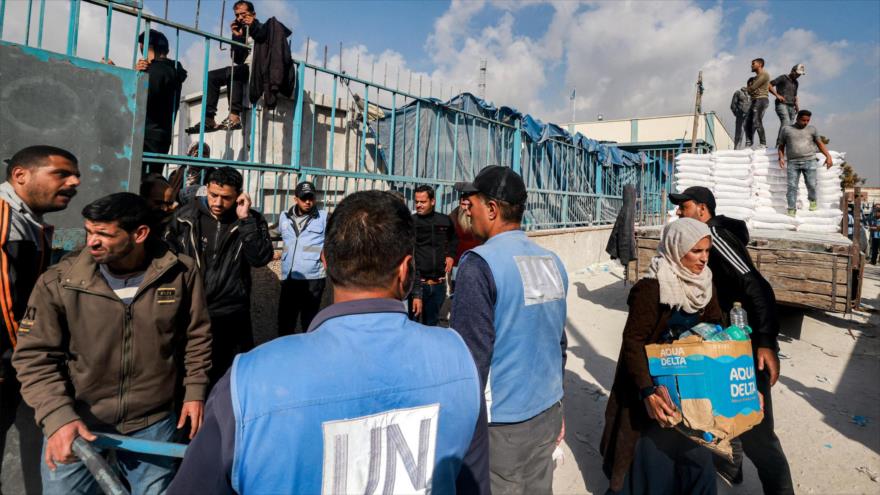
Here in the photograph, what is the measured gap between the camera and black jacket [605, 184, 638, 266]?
297 inches

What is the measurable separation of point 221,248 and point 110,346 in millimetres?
1162

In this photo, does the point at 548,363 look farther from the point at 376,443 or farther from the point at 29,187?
the point at 29,187

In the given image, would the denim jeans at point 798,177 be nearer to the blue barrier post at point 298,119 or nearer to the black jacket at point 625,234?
the black jacket at point 625,234

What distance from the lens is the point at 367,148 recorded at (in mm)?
6508

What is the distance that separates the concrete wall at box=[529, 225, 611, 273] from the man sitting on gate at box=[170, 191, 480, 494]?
25.4ft

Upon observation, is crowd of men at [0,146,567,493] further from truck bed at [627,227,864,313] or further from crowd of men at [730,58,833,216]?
crowd of men at [730,58,833,216]

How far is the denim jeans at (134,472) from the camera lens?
1.71 m

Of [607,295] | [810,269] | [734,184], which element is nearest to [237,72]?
[810,269]

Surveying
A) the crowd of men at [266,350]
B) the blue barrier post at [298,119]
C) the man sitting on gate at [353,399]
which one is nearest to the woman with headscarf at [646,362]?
the crowd of men at [266,350]

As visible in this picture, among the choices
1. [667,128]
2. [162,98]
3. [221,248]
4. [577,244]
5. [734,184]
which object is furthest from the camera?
[667,128]

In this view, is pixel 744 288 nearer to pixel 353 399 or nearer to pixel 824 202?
pixel 353 399

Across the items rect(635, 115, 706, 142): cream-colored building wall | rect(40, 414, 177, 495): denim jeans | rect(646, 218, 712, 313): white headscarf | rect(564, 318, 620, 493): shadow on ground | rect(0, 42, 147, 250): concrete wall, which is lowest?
rect(564, 318, 620, 493): shadow on ground

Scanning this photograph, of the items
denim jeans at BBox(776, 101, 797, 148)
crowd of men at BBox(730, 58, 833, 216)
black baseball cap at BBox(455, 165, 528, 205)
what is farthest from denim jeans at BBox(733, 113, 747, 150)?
black baseball cap at BBox(455, 165, 528, 205)

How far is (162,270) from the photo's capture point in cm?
185
